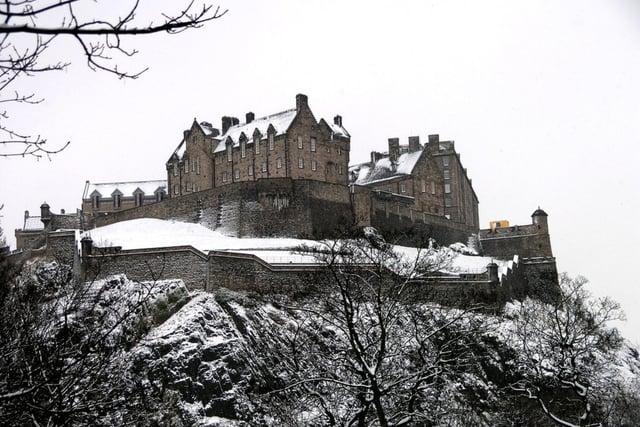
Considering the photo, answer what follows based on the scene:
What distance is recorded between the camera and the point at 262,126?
58.1 metres

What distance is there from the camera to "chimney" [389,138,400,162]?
218 ft

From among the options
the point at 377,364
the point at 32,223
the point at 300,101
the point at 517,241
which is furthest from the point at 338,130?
the point at 377,364

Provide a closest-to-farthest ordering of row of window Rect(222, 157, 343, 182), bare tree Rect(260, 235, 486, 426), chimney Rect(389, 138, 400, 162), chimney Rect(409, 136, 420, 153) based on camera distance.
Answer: bare tree Rect(260, 235, 486, 426) → row of window Rect(222, 157, 343, 182) → chimney Rect(409, 136, 420, 153) → chimney Rect(389, 138, 400, 162)

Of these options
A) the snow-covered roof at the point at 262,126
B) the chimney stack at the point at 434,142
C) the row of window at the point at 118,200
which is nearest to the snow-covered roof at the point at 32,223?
the row of window at the point at 118,200

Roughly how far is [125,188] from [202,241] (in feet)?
88.3

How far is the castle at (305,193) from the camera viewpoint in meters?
50.3

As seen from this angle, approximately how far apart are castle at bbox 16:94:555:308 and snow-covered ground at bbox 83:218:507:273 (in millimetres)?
1136

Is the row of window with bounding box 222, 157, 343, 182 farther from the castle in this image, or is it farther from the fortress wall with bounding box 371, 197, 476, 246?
the fortress wall with bounding box 371, 197, 476, 246

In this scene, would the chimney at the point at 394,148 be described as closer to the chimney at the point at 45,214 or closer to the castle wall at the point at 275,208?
the castle wall at the point at 275,208

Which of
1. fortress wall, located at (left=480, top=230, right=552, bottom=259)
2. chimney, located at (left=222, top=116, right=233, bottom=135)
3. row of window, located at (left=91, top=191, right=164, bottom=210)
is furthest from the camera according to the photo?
row of window, located at (left=91, top=191, right=164, bottom=210)

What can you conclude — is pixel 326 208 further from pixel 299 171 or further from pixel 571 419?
pixel 571 419

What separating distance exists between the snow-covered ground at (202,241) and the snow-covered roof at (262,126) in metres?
9.10

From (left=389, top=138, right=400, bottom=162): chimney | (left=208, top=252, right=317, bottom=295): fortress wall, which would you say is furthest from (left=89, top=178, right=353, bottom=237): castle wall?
(left=389, top=138, right=400, bottom=162): chimney

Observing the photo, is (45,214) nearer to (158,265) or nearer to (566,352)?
(158,265)
